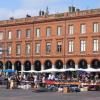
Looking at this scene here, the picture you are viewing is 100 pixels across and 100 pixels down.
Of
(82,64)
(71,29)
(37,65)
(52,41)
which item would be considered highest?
(71,29)

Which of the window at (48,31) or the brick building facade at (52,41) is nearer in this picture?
the brick building facade at (52,41)

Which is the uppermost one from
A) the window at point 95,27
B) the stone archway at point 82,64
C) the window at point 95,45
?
the window at point 95,27

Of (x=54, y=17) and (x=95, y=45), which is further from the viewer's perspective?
(x=54, y=17)

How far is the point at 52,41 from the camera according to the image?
82375 mm

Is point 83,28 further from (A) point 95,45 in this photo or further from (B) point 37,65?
(B) point 37,65

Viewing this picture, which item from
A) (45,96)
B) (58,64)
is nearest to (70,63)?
(58,64)

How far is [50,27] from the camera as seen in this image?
83.2 meters

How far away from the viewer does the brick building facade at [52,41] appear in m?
76.5

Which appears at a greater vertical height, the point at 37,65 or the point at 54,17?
the point at 54,17

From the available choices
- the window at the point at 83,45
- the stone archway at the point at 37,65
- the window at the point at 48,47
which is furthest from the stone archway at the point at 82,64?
the stone archway at the point at 37,65

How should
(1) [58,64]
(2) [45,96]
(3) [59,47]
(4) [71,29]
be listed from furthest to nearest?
1. (1) [58,64]
2. (3) [59,47]
3. (4) [71,29]
4. (2) [45,96]

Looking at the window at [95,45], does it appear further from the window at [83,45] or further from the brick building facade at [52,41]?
the window at [83,45]

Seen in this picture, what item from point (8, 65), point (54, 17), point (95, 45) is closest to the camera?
point (95, 45)

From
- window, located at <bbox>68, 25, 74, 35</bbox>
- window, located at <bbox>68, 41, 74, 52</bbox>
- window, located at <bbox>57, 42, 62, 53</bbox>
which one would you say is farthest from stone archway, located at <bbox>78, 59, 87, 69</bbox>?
window, located at <bbox>68, 25, 74, 35</bbox>
